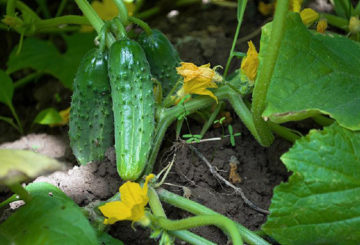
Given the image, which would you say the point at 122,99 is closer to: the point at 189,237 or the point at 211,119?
the point at 211,119

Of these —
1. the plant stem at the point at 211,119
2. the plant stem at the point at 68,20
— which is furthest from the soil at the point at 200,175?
the plant stem at the point at 68,20

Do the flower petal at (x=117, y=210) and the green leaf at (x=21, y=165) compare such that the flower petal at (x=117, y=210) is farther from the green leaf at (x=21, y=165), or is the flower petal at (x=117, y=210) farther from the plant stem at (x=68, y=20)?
the plant stem at (x=68, y=20)

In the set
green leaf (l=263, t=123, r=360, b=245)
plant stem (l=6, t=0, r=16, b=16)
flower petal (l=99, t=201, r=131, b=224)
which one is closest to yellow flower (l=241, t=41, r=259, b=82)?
green leaf (l=263, t=123, r=360, b=245)

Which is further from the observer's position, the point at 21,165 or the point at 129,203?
the point at 129,203

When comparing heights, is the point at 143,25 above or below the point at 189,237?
above

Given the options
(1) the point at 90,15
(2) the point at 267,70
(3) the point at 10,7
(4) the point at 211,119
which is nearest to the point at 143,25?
(1) the point at 90,15

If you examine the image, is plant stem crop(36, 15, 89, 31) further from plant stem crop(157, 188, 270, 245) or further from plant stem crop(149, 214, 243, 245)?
plant stem crop(149, 214, 243, 245)
